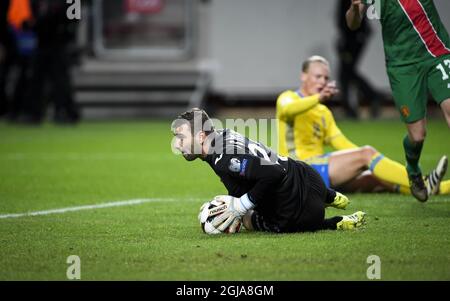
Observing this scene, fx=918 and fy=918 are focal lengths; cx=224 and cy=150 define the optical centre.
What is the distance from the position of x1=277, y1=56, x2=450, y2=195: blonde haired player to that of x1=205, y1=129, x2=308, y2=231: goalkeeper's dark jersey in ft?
5.33

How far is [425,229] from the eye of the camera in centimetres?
684

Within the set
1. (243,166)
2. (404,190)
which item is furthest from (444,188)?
(243,166)

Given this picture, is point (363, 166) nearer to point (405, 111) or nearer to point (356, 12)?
point (405, 111)

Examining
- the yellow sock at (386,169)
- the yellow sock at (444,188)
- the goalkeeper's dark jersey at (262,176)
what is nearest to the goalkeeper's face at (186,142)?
the goalkeeper's dark jersey at (262,176)

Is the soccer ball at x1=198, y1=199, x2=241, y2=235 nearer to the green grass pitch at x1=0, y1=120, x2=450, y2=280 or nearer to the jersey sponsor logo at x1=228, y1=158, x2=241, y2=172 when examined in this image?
the green grass pitch at x1=0, y1=120, x2=450, y2=280

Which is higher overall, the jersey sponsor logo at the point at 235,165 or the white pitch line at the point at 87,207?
the jersey sponsor logo at the point at 235,165

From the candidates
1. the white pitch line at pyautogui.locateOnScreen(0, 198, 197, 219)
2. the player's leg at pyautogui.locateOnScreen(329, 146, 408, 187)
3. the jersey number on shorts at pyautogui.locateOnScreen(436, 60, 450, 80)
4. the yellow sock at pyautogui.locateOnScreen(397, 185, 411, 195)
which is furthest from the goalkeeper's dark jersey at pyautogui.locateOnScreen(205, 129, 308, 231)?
the yellow sock at pyautogui.locateOnScreen(397, 185, 411, 195)

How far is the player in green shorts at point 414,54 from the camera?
24.9ft

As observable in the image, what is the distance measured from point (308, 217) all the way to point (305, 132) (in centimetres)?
247

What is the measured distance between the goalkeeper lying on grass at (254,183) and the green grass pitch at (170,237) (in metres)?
0.13

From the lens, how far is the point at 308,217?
670 cm

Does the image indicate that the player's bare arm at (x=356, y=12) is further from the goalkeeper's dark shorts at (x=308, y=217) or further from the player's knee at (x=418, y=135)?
the goalkeeper's dark shorts at (x=308, y=217)

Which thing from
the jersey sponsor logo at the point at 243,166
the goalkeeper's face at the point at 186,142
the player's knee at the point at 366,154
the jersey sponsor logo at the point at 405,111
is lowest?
the player's knee at the point at 366,154
